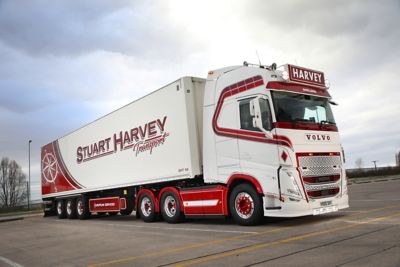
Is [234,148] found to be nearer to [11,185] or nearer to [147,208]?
[147,208]

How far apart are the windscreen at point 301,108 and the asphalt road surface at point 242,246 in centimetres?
255

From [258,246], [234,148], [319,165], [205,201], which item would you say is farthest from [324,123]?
[258,246]

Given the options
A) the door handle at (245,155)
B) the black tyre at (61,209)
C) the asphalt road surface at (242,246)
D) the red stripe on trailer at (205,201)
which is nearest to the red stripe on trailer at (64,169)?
the black tyre at (61,209)

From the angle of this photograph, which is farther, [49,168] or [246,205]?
[49,168]

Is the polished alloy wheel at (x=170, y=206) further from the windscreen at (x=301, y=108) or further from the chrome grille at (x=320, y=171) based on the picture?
the windscreen at (x=301, y=108)

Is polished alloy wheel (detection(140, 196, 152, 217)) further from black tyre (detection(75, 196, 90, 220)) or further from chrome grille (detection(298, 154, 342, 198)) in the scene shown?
chrome grille (detection(298, 154, 342, 198))

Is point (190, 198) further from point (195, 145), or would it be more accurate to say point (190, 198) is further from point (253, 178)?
point (253, 178)

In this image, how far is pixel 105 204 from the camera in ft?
58.0

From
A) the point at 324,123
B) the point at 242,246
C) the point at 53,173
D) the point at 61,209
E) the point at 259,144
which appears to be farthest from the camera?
the point at 53,173

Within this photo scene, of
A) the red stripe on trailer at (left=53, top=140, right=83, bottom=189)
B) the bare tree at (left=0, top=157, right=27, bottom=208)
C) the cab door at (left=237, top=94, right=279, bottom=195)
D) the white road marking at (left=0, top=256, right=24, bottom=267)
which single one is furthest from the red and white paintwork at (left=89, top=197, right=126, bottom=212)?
the bare tree at (left=0, top=157, right=27, bottom=208)

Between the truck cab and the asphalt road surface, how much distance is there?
72 cm

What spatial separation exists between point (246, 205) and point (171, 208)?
12.0 ft

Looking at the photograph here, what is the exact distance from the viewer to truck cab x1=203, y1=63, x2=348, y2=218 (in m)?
9.81

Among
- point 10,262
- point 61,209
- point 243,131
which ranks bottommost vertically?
point 10,262
